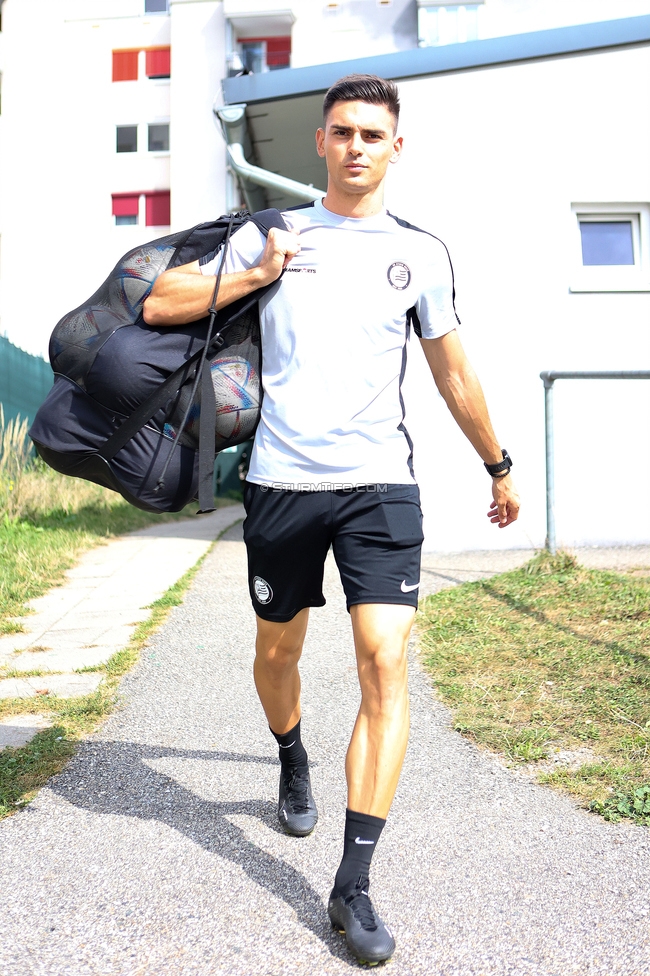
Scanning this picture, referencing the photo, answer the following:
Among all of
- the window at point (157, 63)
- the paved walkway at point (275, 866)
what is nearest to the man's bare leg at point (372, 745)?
the paved walkway at point (275, 866)

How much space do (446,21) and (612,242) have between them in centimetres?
2102

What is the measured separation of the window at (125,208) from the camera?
98.0ft

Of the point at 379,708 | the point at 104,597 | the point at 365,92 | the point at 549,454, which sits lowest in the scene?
the point at 104,597

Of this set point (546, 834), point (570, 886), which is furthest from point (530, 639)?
point (570, 886)

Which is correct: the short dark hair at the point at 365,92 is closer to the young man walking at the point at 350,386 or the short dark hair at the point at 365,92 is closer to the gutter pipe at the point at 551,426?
the young man walking at the point at 350,386

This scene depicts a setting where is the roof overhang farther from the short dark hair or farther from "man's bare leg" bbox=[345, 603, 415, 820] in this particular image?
"man's bare leg" bbox=[345, 603, 415, 820]

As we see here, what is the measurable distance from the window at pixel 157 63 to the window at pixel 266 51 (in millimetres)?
2429

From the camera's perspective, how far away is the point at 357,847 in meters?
2.39

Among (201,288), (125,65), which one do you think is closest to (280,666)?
(201,288)

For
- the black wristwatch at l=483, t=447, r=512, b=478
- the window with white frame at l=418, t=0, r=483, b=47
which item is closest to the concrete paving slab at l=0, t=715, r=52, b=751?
the black wristwatch at l=483, t=447, r=512, b=478

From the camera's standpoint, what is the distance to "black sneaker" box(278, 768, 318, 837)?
2959mm

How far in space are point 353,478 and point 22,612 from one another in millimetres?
4364

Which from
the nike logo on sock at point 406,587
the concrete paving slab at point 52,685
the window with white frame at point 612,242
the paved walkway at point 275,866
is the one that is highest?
the window with white frame at point 612,242

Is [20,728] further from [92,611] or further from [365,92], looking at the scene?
[365,92]
